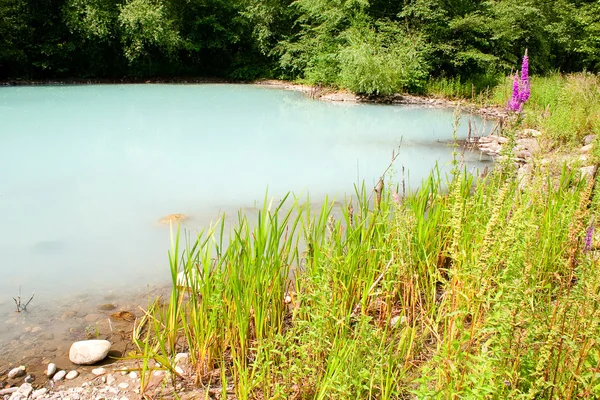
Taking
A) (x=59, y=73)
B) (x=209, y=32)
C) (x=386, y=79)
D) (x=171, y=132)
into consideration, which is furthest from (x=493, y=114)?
(x=59, y=73)

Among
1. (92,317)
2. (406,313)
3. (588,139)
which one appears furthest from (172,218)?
(588,139)

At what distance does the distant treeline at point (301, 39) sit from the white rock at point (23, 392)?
1233 centimetres

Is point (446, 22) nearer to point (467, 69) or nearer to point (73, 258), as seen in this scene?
point (467, 69)

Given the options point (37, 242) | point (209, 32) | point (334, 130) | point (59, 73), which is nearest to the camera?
point (37, 242)

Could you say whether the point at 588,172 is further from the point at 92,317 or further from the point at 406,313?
the point at 92,317

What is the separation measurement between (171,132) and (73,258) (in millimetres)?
5398

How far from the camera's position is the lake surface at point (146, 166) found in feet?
11.8

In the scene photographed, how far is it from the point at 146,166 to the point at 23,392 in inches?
183

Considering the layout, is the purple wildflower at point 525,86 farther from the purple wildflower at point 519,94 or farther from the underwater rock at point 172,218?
the underwater rock at point 172,218

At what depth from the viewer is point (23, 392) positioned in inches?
79.9

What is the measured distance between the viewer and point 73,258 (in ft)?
11.9

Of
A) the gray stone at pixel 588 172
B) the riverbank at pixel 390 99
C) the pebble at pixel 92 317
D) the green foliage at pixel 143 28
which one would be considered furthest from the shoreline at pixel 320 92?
the pebble at pixel 92 317

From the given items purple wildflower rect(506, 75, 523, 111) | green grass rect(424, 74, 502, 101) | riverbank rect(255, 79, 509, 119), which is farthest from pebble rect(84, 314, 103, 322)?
green grass rect(424, 74, 502, 101)

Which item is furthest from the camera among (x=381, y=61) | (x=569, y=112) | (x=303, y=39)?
(x=303, y=39)
